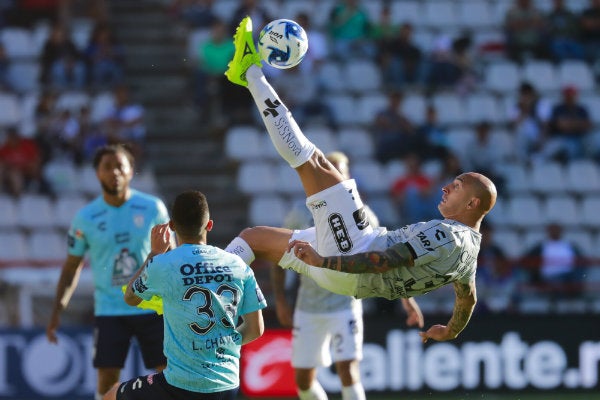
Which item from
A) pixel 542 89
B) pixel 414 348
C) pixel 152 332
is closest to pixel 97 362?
pixel 152 332

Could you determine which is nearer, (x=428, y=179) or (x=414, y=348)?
(x=414, y=348)

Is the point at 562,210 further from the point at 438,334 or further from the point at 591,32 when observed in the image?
the point at 438,334

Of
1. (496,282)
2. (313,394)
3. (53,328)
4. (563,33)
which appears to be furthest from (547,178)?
(53,328)

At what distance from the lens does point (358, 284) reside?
25.6 feet

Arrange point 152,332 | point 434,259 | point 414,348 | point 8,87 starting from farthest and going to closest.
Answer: point 8,87, point 414,348, point 152,332, point 434,259

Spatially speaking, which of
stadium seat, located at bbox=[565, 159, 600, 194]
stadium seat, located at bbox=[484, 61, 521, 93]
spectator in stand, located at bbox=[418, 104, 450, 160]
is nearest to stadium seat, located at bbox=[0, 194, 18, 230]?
A: spectator in stand, located at bbox=[418, 104, 450, 160]

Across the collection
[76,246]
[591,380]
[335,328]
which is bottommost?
[591,380]

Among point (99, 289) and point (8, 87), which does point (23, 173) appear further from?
point (99, 289)

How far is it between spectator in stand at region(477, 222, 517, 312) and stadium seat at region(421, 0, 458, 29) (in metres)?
5.28

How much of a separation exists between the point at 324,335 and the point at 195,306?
135 inches

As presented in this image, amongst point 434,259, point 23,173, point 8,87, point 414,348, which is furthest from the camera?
point 8,87

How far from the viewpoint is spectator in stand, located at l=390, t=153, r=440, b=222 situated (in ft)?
49.6

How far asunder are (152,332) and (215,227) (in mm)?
6704

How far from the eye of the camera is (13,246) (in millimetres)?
14953
